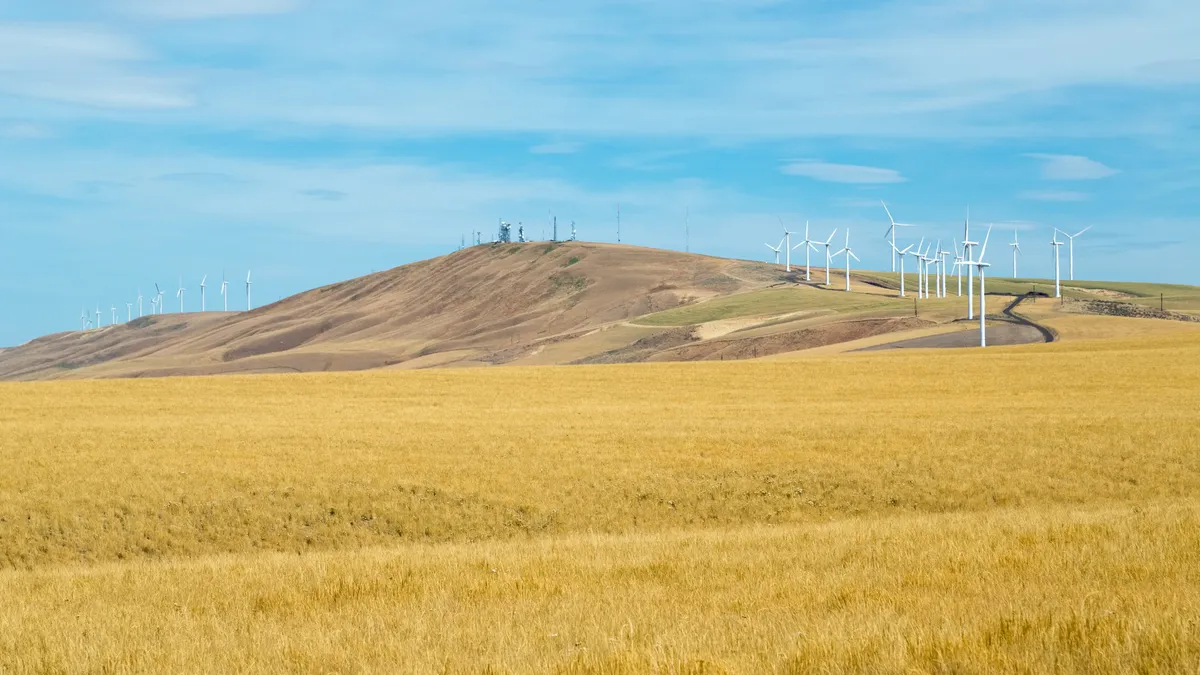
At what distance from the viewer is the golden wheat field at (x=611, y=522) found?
8.73 meters

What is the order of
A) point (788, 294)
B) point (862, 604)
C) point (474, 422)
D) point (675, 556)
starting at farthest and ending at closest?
point (788, 294), point (474, 422), point (675, 556), point (862, 604)

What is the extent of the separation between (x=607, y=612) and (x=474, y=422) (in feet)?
97.7

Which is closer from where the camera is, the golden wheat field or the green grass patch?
the golden wheat field

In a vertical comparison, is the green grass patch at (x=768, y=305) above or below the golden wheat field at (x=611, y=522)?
above

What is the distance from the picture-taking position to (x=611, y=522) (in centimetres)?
2481

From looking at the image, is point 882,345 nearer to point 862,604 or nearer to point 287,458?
point 287,458

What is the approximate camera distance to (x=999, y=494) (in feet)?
87.1

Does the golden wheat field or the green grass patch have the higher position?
the green grass patch

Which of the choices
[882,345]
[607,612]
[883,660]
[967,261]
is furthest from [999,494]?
[967,261]

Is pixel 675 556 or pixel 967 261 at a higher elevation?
pixel 967 261

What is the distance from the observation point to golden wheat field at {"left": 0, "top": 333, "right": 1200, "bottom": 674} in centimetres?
873

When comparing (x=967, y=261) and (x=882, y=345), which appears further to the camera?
(x=967, y=261)

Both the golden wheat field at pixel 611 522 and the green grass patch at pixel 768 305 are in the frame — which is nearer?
the golden wheat field at pixel 611 522

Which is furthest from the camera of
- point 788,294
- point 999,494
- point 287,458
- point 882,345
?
point 788,294
